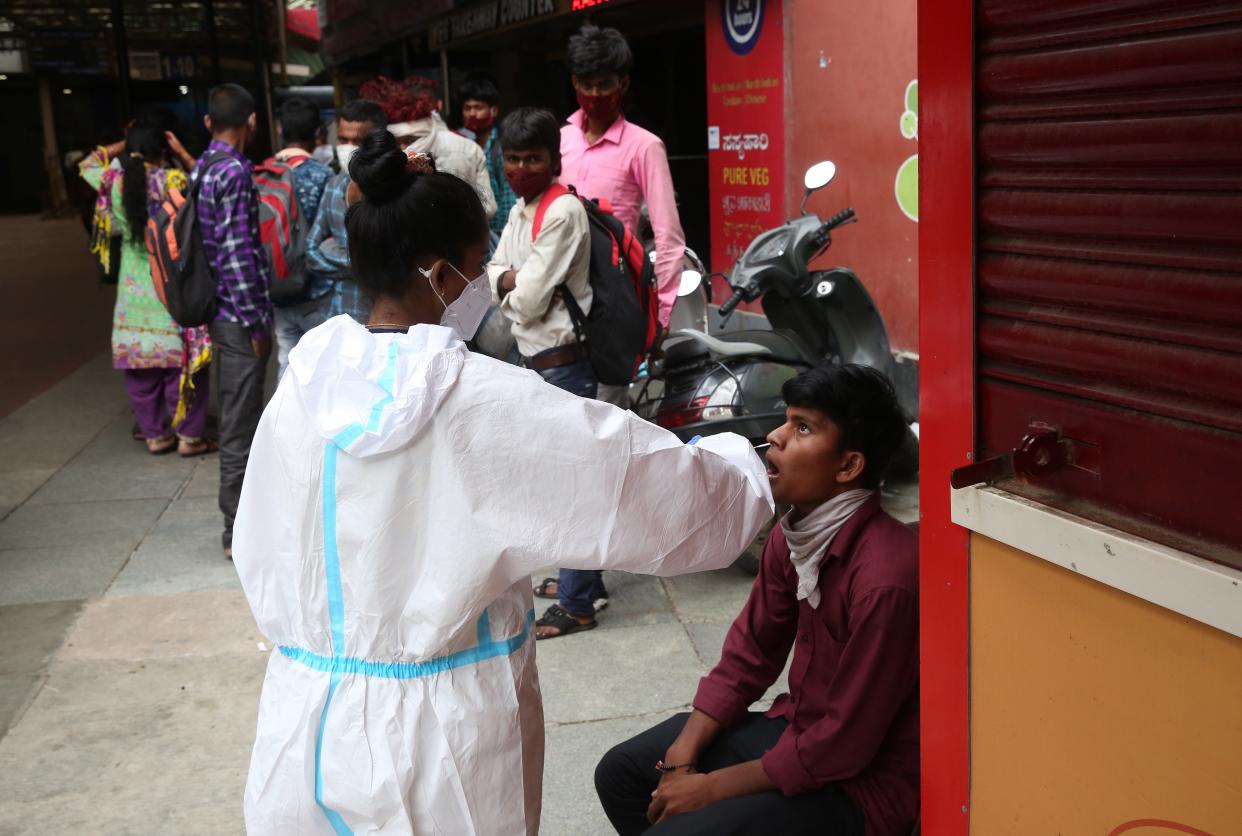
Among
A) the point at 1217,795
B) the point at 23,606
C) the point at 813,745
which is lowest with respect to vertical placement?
the point at 23,606

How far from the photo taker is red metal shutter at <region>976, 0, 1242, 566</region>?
136 cm

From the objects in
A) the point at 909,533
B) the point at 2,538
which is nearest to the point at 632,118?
the point at 2,538

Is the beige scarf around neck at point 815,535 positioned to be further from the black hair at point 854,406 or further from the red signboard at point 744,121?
the red signboard at point 744,121

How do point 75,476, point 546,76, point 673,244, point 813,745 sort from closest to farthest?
point 813,745 → point 673,244 → point 75,476 → point 546,76

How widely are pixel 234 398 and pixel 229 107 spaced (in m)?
1.22

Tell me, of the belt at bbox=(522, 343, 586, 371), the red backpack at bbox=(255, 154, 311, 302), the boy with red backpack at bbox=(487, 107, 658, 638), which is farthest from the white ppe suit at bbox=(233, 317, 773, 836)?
the red backpack at bbox=(255, 154, 311, 302)

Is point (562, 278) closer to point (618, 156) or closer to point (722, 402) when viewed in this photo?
point (722, 402)

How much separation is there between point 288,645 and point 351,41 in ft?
50.7

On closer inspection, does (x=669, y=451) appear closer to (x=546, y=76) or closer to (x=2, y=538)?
(x=2, y=538)

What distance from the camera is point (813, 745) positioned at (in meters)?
2.18

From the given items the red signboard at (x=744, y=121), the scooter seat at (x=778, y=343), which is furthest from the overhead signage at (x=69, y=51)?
the scooter seat at (x=778, y=343)

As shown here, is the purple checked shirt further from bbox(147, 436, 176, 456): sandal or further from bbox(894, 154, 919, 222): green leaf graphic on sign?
bbox(894, 154, 919, 222): green leaf graphic on sign

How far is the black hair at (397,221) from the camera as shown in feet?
6.34

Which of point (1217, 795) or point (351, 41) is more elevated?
point (351, 41)
